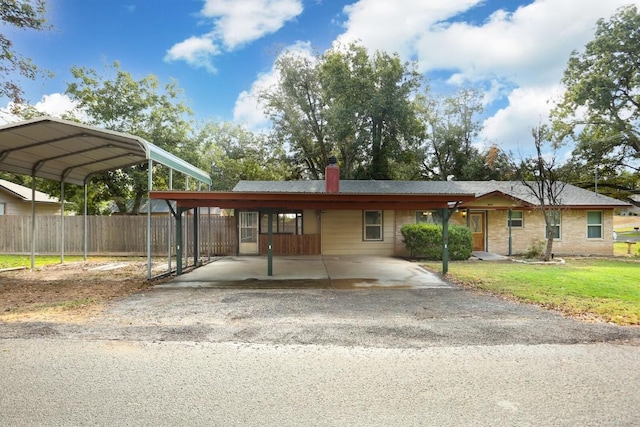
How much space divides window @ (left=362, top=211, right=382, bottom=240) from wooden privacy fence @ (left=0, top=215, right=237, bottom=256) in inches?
227

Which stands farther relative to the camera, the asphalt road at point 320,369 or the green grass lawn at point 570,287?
the green grass lawn at point 570,287

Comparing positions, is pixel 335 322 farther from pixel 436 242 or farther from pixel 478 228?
pixel 478 228

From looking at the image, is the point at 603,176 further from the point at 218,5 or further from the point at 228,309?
the point at 228,309

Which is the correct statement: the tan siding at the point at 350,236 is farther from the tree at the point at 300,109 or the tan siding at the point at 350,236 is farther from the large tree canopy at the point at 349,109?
the tree at the point at 300,109

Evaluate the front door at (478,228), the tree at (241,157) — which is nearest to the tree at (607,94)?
the front door at (478,228)

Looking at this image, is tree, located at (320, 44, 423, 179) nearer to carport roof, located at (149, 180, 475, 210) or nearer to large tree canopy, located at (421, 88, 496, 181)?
large tree canopy, located at (421, 88, 496, 181)

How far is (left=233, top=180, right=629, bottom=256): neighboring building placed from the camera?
1625cm

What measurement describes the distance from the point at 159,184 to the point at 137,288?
50.7ft

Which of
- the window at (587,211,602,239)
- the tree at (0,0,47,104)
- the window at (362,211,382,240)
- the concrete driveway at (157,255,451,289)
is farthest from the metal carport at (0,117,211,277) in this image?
the window at (587,211,602,239)

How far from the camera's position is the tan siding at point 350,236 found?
16.5 m

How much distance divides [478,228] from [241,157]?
22.2 metres

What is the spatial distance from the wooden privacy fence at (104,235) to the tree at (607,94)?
846 inches

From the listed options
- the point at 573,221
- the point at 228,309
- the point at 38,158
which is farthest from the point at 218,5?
the point at 573,221

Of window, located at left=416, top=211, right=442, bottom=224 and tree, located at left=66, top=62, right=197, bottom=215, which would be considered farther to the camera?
tree, located at left=66, top=62, right=197, bottom=215
